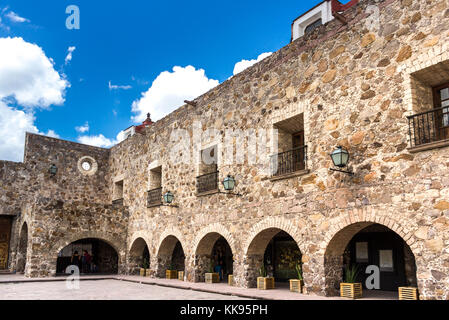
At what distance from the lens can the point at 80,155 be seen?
19.0 m

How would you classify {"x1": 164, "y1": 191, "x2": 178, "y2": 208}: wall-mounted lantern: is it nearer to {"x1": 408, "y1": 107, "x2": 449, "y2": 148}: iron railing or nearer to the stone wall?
the stone wall

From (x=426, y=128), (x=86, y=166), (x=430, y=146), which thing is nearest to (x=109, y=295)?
(x=430, y=146)

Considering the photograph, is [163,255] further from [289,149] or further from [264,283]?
[289,149]

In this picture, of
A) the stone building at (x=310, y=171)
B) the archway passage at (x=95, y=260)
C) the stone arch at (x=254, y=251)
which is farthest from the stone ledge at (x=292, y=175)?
the archway passage at (x=95, y=260)

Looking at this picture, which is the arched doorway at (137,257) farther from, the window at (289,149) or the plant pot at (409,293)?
the plant pot at (409,293)

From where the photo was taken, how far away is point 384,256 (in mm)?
9859

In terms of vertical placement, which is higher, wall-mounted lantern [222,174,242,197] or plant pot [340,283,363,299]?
wall-mounted lantern [222,174,242,197]

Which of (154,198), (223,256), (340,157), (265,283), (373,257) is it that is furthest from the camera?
(154,198)

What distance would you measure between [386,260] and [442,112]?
4060 mm

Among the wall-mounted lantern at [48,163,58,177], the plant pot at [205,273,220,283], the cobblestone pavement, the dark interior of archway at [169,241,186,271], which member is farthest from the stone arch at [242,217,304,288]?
the wall-mounted lantern at [48,163,58,177]

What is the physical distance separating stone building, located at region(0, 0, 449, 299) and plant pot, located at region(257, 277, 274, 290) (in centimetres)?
34

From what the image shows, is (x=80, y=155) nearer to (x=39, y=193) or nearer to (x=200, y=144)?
(x=39, y=193)

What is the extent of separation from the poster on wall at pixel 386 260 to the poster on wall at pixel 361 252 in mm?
430

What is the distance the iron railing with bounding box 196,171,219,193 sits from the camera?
1181cm
